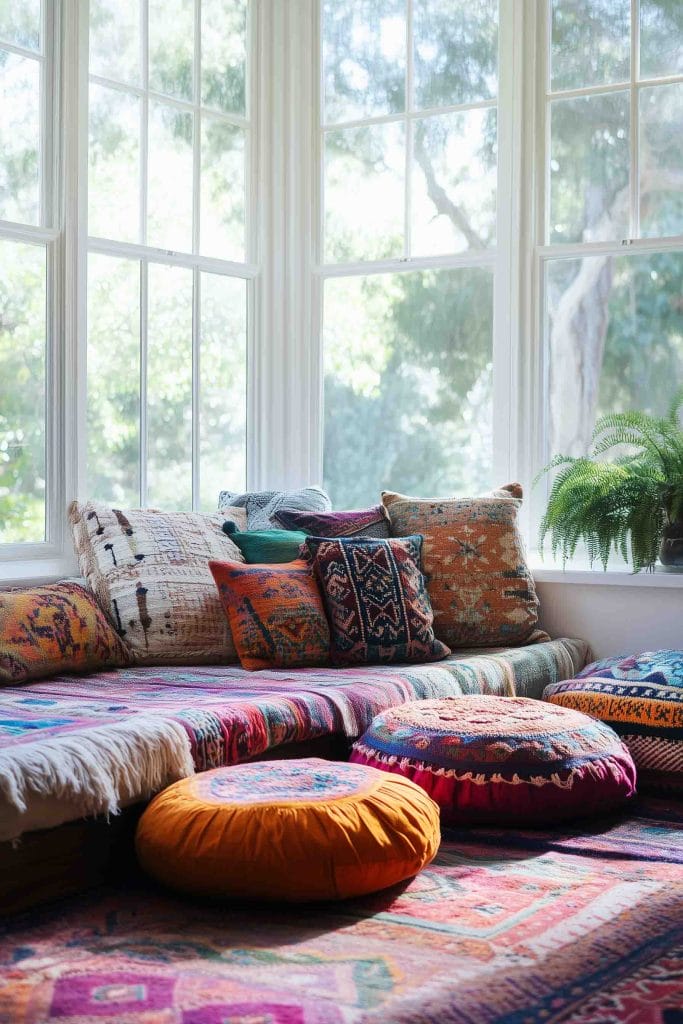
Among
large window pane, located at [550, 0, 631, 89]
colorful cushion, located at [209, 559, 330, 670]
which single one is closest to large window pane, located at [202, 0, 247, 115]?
large window pane, located at [550, 0, 631, 89]

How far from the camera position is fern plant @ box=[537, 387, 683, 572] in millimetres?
4141

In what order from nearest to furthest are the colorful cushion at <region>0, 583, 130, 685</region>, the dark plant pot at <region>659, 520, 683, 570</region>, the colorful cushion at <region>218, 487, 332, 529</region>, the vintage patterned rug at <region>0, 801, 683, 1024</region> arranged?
the vintage patterned rug at <region>0, 801, 683, 1024</region>, the colorful cushion at <region>0, 583, 130, 685</region>, the dark plant pot at <region>659, 520, 683, 570</region>, the colorful cushion at <region>218, 487, 332, 529</region>

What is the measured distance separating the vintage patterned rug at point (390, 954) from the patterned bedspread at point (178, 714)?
0.27 metres

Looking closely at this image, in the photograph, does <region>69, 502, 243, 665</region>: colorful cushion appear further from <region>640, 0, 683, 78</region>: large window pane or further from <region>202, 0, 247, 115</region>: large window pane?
<region>640, 0, 683, 78</region>: large window pane

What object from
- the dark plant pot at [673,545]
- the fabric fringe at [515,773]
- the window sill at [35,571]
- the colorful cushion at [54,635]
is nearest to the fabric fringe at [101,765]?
the fabric fringe at [515,773]

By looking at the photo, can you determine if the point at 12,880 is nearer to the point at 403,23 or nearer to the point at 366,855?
the point at 366,855

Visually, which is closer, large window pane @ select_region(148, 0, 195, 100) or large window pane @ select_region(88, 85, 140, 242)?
large window pane @ select_region(88, 85, 140, 242)

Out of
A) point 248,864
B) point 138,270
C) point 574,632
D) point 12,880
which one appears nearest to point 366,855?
point 248,864

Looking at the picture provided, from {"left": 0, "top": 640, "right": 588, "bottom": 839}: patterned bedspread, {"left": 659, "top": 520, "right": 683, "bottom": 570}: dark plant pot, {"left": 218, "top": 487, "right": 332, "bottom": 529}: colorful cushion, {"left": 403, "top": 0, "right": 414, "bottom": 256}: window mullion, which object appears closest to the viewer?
{"left": 0, "top": 640, "right": 588, "bottom": 839}: patterned bedspread

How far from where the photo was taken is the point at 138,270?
441 centimetres

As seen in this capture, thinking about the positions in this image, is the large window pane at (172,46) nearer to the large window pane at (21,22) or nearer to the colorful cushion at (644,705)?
the large window pane at (21,22)

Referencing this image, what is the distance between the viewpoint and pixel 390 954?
2139 mm

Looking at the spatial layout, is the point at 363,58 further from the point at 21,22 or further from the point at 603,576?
the point at 603,576

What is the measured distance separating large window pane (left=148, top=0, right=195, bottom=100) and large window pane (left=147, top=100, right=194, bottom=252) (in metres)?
0.09
